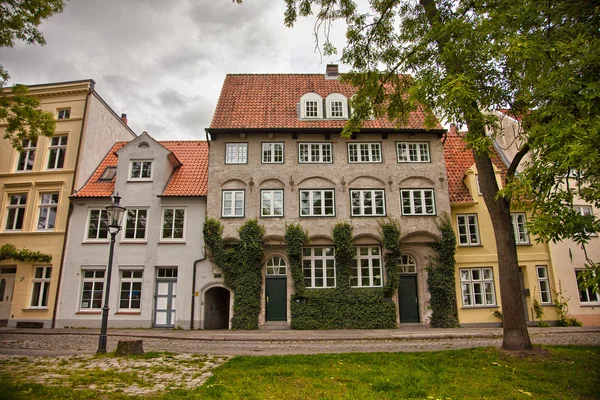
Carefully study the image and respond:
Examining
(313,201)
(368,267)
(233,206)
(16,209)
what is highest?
(313,201)

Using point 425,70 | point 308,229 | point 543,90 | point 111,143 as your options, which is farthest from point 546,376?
point 111,143

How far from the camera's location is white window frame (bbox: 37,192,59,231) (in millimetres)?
20797

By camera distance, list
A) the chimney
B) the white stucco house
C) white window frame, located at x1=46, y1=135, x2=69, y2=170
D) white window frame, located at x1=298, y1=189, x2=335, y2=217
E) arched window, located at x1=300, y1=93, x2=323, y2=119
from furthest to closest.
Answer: the chimney, arched window, located at x1=300, y1=93, x2=323, y2=119, white window frame, located at x1=46, y1=135, x2=69, y2=170, white window frame, located at x1=298, y1=189, x2=335, y2=217, the white stucco house

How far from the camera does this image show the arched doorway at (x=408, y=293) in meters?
19.6

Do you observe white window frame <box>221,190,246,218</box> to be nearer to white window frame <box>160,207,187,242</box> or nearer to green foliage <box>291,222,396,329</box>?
white window frame <box>160,207,187,242</box>

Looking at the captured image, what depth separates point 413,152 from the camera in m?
21.2

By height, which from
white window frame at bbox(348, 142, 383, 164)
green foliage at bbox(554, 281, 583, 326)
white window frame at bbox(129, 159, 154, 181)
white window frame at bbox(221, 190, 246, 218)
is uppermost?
white window frame at bbox(348, 142, 383, 164)

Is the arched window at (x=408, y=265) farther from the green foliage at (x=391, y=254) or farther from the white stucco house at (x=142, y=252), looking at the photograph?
the white stucco house at (x=142, y=252)

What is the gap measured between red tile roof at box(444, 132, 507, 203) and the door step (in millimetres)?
11021

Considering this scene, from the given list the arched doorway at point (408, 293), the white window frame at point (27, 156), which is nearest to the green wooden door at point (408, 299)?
the arched doorway at point (408, 293)

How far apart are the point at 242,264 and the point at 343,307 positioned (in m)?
5.45

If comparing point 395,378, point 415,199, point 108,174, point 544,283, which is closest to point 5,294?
point 108,174

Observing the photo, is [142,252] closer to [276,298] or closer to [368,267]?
[276,298]

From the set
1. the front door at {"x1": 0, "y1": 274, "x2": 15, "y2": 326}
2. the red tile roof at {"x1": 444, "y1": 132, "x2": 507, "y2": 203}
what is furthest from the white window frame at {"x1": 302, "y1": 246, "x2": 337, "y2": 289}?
the front door at {"x1": 0, "y1": 274, "x2": 15, "y2": 326}
